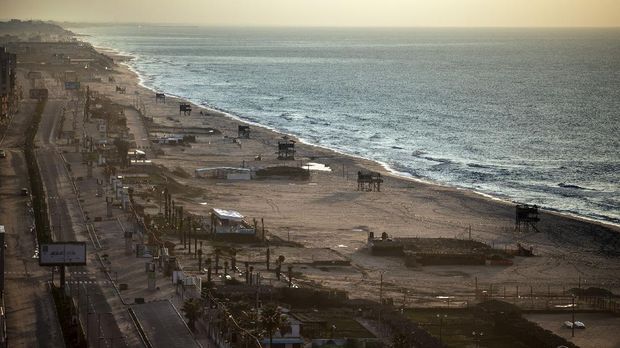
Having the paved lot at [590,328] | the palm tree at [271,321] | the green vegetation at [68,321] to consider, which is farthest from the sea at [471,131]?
the palm tree at [271,321]

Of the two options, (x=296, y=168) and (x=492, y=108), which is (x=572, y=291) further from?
(x=492, y=108)

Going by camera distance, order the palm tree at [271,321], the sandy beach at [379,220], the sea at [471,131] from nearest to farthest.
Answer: the palm tree at [271,321], the sandy beach at [379,220], the sea at [471,131]

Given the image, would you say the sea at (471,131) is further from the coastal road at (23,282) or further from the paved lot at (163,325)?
the paved lot at (163,325)

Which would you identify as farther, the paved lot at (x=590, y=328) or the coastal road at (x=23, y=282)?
the paved lot at (x=590, y=328)

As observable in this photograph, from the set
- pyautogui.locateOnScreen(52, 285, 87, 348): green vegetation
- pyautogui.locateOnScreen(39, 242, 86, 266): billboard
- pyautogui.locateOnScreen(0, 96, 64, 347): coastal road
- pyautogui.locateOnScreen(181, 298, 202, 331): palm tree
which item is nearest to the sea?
pyautogui.locateOnScreen(0, 96, 64, 347): coastal road

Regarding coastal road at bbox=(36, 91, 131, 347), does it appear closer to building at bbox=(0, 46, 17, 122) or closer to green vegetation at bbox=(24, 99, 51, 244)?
green vegetation at bbox=(24, 99, 51, 244)
